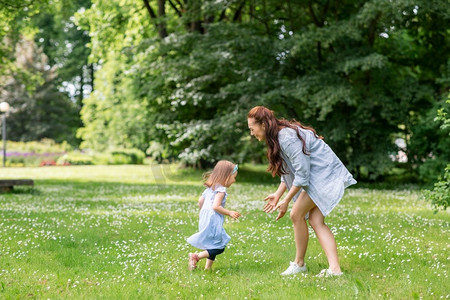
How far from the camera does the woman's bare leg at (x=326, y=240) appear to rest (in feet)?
19.5

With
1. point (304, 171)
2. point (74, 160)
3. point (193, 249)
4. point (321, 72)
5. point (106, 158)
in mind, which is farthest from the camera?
point (106, 158)

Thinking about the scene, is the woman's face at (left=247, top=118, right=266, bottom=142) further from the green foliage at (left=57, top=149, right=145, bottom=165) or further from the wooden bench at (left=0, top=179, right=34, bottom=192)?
the green foliage at (left=57, top=149, right=145, bottom=165)

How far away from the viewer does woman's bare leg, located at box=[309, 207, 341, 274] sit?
5.96 meters

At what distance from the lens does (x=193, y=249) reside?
7.80m

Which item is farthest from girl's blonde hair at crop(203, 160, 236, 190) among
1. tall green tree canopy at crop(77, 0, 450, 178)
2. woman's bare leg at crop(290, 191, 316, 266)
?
tall green tree canopy at crop(77, 0, 450, 178)

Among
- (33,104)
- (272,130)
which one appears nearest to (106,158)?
(33,104)

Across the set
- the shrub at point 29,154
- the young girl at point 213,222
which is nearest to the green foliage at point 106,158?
the shrub at point 29,154

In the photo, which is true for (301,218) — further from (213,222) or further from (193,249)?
(193,249)

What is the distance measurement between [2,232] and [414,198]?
463 inches

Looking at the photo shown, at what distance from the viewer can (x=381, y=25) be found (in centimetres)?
1997

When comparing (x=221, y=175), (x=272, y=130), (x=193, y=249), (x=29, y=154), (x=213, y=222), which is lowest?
(x=29, y=154)

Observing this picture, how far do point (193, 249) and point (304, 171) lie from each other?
2.75 m

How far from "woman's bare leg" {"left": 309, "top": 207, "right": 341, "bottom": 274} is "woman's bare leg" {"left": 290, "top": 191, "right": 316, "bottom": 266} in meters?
0.11

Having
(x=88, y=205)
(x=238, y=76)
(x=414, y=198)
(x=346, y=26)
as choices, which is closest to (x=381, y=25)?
(x=346, y=26)
